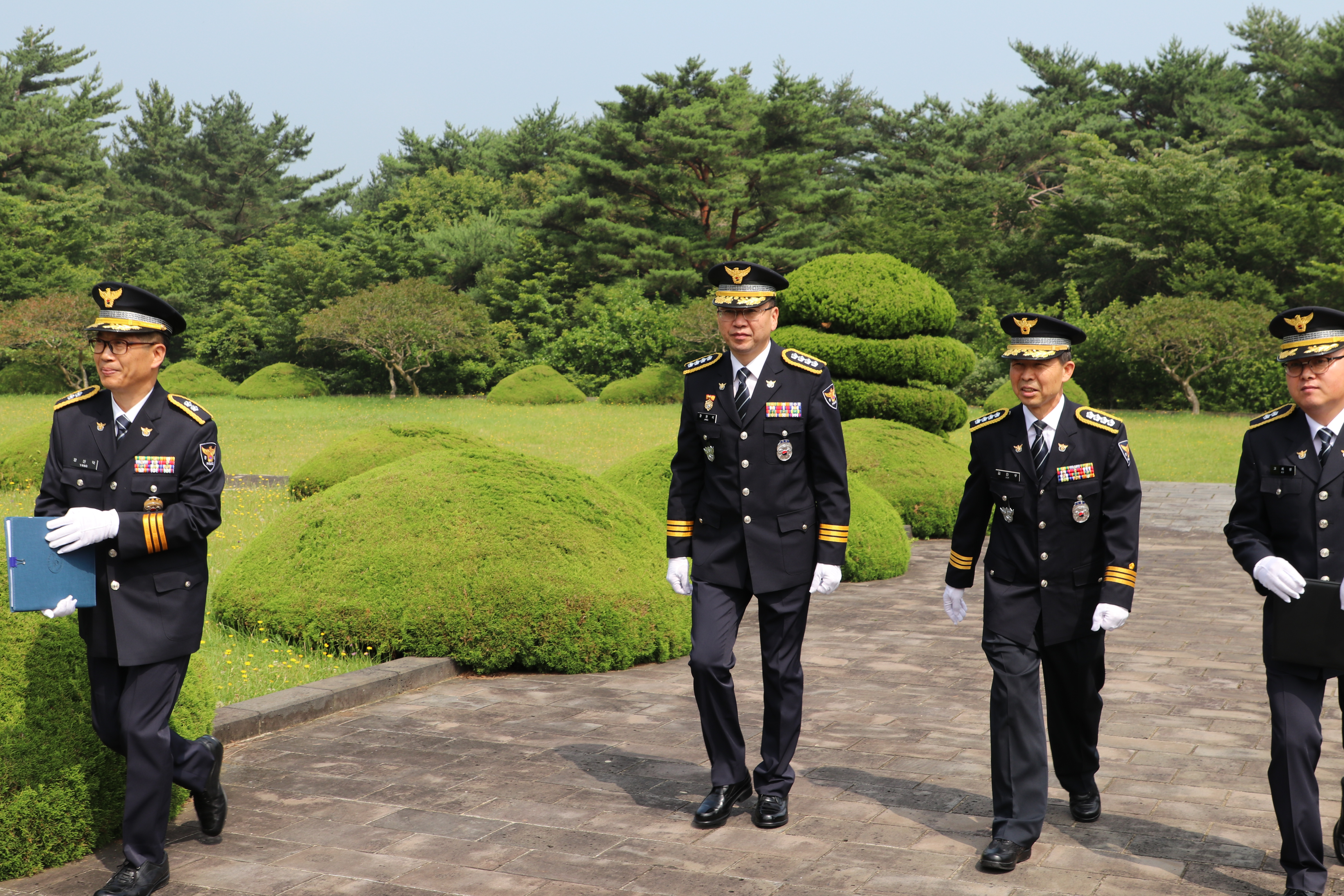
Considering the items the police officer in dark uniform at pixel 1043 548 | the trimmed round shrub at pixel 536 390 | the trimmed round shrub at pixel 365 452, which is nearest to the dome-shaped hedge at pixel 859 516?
the trimmed round shrub at pixel 365 452

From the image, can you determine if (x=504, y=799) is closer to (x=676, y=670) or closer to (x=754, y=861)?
(x=754, y=861)

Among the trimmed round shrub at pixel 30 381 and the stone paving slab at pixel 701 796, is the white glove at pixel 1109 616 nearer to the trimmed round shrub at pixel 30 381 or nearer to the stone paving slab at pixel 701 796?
the stone paving slab at pixel 701 796

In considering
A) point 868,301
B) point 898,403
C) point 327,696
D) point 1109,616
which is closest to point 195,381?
point 868,301

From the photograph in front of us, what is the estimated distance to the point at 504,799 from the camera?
14.6ft

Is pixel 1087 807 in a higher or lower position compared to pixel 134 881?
lower

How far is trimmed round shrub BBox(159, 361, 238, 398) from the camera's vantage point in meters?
39.7

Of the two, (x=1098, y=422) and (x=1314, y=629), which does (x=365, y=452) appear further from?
(x=1314, y=629)

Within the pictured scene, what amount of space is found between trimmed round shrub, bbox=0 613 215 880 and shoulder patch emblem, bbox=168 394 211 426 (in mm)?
842

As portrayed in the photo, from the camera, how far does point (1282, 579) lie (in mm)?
3600

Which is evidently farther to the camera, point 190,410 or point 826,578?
point 826,578

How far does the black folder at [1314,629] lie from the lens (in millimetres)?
3512

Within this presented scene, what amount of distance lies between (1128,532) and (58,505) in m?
3.54

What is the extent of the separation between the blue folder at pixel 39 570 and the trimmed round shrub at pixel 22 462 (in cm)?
1161

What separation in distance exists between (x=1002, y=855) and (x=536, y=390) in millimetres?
33178
